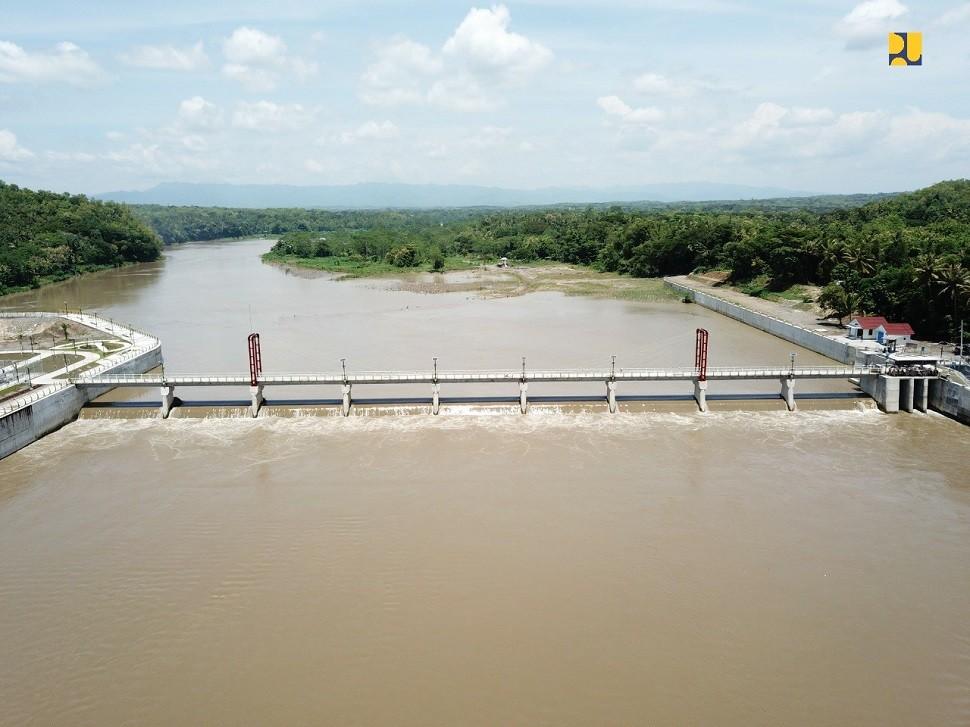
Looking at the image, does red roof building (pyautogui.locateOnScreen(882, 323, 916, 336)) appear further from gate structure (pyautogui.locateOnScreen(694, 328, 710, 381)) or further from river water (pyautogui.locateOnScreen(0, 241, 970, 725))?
gate structure (pyautogui.locateOnScreen(694, 328, 710, 381))

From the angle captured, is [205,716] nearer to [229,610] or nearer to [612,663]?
[229,610]

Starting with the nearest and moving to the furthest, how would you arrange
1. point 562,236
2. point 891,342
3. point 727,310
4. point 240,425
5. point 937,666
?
point 937,666
point 240,425
point 891,342
point 727,310
point 562,236

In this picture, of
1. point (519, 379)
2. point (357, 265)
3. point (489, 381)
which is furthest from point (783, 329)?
point (357, 265)

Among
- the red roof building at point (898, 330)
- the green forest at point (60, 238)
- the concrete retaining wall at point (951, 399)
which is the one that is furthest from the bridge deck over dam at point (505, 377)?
the green forest at point (60, 238)

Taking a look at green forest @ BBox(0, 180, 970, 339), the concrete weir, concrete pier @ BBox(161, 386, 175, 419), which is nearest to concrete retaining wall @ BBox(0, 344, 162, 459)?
the concrete weir

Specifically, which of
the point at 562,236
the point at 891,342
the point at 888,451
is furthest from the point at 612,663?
the point at 562,236

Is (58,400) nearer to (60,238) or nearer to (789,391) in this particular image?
(789,391)
